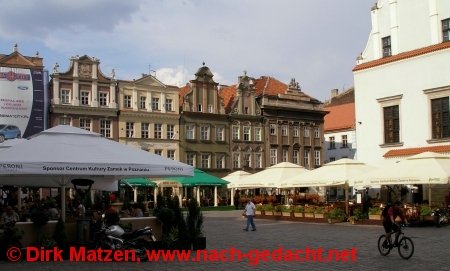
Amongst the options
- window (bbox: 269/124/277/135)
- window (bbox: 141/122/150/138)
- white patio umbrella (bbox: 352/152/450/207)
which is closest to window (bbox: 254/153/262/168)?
window (bbox: 269/124/277/135)

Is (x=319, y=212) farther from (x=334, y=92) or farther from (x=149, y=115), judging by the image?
(x=334, y=92)

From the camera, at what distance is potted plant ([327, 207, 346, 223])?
1133 inches

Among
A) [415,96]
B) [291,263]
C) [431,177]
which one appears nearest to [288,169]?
[415,96]

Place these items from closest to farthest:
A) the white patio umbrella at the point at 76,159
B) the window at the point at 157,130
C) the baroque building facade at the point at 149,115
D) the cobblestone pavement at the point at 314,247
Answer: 1. the cobblestone pavement at the point at 314,247
2. the white patio umbrella at the point at 76,159
3. the baroque building facade at the point at 149,115
4. the window at the point at 157,130

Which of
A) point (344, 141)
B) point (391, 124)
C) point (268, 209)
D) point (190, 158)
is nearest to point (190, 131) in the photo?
point (190, 158)

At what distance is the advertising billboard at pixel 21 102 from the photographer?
2028 inches

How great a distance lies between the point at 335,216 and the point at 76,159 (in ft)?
58.6

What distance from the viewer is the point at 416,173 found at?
24938mm

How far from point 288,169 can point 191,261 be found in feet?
68.4

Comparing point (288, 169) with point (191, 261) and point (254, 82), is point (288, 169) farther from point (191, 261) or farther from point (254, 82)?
point (254, 82)

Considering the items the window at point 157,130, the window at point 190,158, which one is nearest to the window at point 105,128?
the window at point 157,130

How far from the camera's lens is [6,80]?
52000 millimetres

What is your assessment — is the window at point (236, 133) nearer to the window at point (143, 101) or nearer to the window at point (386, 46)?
the window at point (143, 101)

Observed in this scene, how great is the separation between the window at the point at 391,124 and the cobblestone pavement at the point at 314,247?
427 inches
